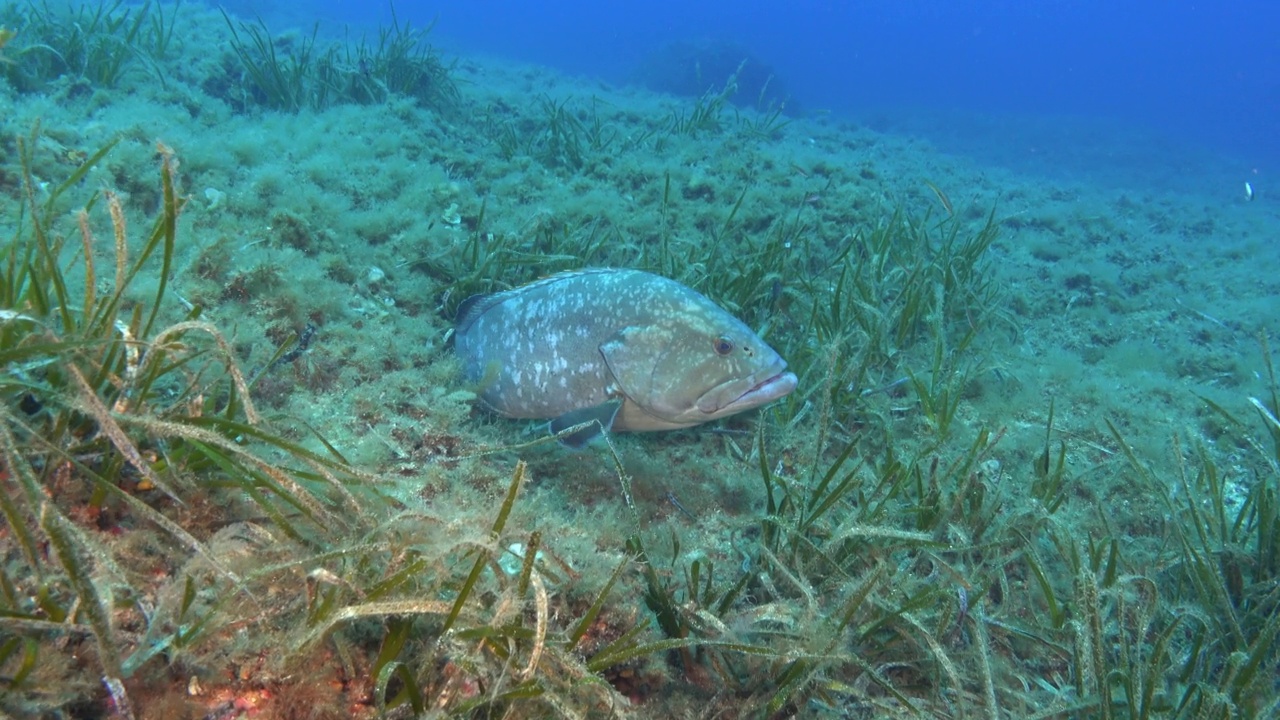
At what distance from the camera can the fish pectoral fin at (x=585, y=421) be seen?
359 cm

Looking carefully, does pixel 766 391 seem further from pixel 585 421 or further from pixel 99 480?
pixel 99 480

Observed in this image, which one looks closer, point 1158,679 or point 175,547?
point 175,547

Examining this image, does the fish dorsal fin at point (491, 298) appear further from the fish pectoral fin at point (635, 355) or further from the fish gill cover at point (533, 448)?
the fish pectoral fin at point (635, 355)

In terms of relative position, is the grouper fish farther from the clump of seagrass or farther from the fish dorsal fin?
the clump of seagrass

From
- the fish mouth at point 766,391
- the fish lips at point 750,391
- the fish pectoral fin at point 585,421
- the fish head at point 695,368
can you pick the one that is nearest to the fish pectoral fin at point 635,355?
the fish head at point 695,368

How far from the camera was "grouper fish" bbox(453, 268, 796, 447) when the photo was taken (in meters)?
3.71

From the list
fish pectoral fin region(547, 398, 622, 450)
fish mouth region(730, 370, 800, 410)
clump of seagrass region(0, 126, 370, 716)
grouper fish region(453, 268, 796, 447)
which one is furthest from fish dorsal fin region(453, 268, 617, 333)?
clump of seagrass region(0, 126, 370, 716)

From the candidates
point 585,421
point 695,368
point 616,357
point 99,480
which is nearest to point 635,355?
point 616,357

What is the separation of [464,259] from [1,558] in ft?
14.4

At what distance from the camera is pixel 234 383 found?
197cm

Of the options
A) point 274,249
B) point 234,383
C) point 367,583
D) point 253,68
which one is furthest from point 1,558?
point 253,68

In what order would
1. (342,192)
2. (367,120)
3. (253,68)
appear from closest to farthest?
1. (342,192)
2. (367,120)
3. (253,68)

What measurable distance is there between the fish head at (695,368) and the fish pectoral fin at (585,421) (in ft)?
0.54

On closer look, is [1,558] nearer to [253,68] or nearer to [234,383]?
[234,383]
